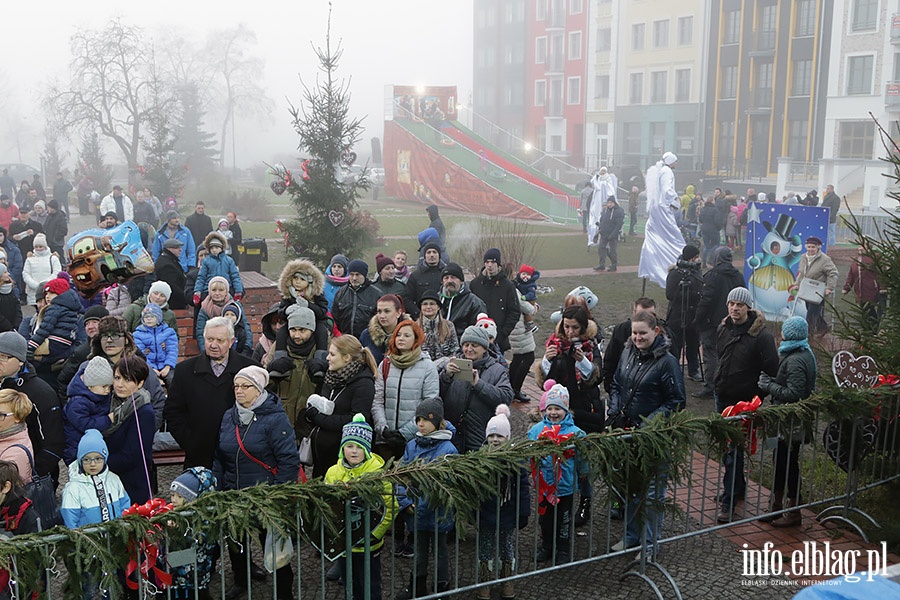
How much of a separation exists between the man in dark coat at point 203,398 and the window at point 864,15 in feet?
145

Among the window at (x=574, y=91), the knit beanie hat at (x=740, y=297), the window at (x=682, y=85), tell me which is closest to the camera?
the knit beanie hat at (x=740, y=297)

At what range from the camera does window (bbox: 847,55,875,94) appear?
4278cm

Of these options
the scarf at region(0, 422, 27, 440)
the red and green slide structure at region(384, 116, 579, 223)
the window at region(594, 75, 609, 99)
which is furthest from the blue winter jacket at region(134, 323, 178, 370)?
the window at region(594, 75, 609, 99)

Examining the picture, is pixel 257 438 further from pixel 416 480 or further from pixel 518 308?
pixel 518 308

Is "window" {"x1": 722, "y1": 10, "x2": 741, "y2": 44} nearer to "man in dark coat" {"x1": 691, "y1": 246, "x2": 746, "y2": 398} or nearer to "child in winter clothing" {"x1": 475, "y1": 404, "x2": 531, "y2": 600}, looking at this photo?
"man in dark coat" {"x1": 691, "y1": 246, "x2": 746, "y2": 398}

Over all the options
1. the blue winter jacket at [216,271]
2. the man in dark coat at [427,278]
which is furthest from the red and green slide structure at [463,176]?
the man in dark coat at [427,278]

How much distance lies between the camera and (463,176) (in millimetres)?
43500

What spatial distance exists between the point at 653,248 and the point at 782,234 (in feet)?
14.8

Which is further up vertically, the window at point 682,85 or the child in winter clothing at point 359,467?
the window at point 682,85

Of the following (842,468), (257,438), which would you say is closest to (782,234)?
(842,468)

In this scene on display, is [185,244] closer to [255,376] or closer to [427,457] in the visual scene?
[255,376]

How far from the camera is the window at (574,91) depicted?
210 ft

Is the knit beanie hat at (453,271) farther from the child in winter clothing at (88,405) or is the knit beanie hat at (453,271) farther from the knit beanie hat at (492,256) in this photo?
the child in winter clothing at (88,405)

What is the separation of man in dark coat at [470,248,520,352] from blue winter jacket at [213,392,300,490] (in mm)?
4441
